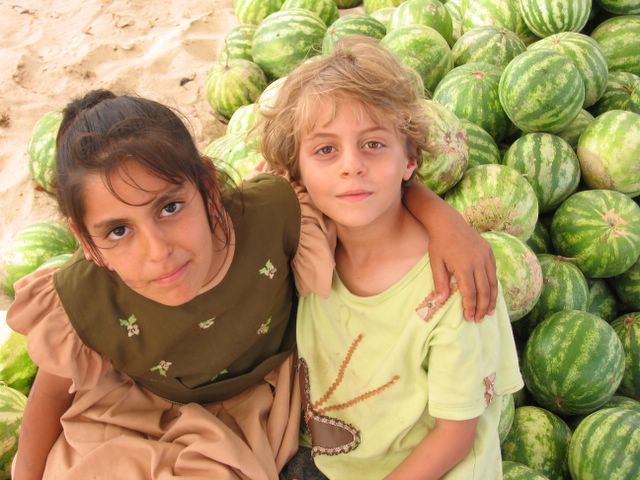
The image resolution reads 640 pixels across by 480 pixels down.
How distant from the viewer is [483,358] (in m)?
1.51

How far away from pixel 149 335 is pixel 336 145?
65 centimetres

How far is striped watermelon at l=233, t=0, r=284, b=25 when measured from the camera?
13.1ft

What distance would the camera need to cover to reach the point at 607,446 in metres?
1.94

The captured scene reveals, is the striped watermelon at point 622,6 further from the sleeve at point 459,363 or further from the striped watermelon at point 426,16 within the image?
the sleeve at point 459,363

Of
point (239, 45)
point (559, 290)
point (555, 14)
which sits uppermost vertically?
point (555, 14)

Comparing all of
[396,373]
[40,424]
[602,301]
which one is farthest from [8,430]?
[602,301]

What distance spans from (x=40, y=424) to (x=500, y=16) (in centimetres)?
292

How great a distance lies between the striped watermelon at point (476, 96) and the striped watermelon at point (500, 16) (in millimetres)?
597

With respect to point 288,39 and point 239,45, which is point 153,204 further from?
point 239,45

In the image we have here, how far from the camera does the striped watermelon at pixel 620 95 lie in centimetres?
291

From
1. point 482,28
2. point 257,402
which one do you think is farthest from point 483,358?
point 482,28

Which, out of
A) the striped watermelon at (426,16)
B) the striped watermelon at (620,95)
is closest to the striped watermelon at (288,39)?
the striped watermelon at (426,16)

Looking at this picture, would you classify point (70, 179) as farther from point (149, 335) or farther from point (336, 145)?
point (336, 145)

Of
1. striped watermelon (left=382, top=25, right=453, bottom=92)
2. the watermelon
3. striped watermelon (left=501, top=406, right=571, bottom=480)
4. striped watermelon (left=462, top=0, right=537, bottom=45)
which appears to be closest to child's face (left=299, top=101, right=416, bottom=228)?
striped watermelon (left=501, top=406, right=571, bottom=480)
